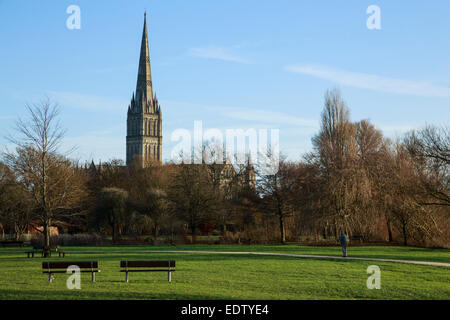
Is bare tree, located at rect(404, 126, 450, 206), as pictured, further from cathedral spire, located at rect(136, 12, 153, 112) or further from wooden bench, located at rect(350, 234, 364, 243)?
cathedral spire, located at rect(136, 12, 153, 112)

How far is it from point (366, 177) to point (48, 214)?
2420 cm

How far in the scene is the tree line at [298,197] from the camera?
1513 inches

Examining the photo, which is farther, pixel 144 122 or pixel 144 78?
pixel 144 122

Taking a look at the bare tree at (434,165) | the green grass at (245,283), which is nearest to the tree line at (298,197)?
the bare tree at (434,165)

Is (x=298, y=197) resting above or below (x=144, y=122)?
below

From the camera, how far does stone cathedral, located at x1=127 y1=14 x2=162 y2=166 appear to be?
161 meters

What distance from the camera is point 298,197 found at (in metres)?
45.8

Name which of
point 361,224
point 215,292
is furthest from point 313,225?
point 215,292

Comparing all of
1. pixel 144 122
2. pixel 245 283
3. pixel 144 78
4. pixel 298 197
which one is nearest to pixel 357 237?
pixel 298 197

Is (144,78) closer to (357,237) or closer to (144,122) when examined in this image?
(144,122)

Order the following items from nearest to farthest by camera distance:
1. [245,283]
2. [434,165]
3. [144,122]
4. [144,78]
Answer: [245,283]
[434,165]
[144,78]
[144,122]

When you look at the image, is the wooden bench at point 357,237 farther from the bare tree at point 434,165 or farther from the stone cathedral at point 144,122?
the stone cathedral at point 144,122

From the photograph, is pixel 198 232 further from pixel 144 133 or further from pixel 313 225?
pixel 144 133

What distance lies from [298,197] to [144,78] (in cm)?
12035
